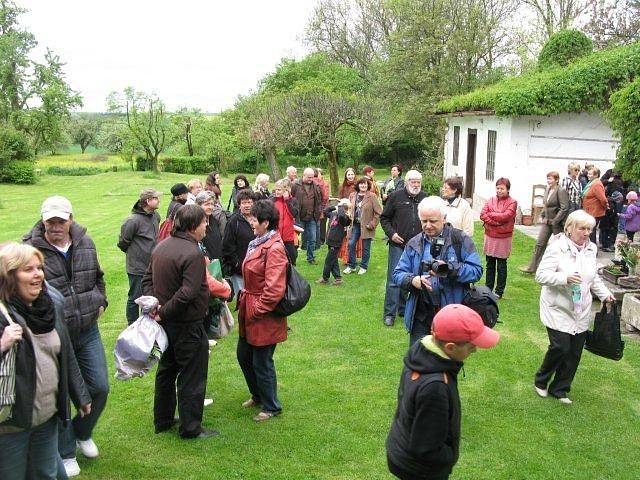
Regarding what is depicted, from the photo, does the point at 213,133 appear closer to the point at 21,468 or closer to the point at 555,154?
the point at 555,154

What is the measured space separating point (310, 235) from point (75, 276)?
24.2 ft

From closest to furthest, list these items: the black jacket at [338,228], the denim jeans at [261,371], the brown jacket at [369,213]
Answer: the denim jeans at [261,371] → the black jacket at [338,228] → the brown jacket at [369,213]

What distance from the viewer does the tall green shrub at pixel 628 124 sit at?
874 cm

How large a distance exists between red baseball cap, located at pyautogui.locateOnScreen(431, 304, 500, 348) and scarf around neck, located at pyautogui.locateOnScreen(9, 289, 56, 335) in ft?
6.88

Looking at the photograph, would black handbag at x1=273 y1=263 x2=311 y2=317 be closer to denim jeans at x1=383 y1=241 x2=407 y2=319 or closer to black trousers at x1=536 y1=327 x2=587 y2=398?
black trousers at x1=536 y1=327 x2=587 y2=398

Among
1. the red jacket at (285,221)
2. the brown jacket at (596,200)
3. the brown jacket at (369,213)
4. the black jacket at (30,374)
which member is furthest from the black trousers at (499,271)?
the black jacket at (30,374)

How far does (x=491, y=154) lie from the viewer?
1723 cm

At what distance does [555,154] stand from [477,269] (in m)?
11.8

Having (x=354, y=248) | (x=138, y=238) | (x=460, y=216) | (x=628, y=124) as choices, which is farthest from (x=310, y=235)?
(x=628, y=124)

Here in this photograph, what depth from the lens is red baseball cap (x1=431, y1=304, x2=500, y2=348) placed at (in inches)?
113

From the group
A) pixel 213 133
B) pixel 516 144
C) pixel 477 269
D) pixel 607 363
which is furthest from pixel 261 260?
pixel 213 133

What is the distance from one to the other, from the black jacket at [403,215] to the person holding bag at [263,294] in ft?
9.52

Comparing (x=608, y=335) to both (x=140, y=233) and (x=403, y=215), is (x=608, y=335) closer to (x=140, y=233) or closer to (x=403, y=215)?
(x=403, y=215)

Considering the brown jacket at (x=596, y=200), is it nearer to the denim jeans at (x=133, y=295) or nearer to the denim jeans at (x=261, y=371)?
→ the denim jeans at (x=261, y=371)
